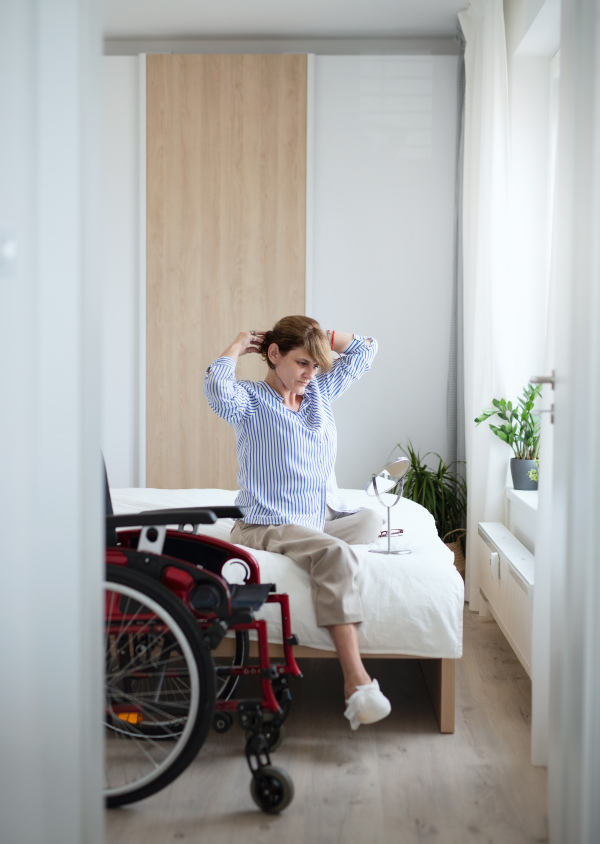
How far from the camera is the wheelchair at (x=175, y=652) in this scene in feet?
5.49

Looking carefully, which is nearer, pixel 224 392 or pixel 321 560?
pixel 321 560

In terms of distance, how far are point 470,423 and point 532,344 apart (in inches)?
17.4

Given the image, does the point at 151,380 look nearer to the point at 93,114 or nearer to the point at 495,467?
the point at 495,467

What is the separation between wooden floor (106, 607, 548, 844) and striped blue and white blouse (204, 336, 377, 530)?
23.9 inches

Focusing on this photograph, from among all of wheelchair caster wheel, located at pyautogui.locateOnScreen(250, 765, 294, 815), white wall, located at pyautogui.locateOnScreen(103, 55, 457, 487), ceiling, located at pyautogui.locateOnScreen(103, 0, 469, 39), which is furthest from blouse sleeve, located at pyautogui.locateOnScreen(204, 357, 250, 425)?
ceiling, located at pyautogui.locateOnScreen(103, 0, 469, 39)

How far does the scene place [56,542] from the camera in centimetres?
121

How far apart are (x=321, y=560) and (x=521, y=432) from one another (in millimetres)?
1380

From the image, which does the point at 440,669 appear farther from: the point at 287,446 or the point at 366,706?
the point at 287,446

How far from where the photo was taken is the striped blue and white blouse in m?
2.39

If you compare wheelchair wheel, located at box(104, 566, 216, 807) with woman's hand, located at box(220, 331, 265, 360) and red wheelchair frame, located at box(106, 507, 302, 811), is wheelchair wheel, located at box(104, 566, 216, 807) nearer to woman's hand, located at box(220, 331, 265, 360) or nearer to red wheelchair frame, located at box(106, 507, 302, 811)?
red wheelchair frame, located at box(106, 507, 302, 811)

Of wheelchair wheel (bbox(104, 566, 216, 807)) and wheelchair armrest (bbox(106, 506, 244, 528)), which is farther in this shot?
wheelchair armrest (bbox(106, 506, 244, 528))

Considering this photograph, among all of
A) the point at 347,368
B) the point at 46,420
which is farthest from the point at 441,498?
the point at 46,420

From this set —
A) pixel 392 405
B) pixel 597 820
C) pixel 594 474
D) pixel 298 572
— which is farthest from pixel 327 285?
pixel 597 820

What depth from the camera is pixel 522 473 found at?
3.17 m
